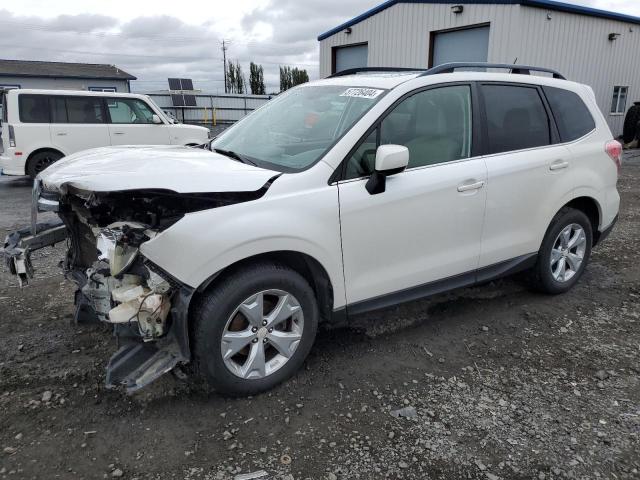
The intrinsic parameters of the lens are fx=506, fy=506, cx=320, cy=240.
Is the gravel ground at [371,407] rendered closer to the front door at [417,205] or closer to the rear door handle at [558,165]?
the front door at [417,205]

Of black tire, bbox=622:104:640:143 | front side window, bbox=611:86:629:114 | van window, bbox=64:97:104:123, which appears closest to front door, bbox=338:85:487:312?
van window, bbox=64:97:104:123

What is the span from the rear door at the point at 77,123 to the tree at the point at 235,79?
136ft

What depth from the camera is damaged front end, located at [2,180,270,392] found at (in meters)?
2.59

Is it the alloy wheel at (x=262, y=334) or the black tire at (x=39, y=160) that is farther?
the black tire at (x=39, y=160)

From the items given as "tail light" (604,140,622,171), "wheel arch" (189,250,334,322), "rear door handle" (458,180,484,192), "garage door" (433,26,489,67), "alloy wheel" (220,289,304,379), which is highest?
"garage door" (433,26,489,67)

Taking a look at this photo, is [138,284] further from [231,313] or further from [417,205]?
[417,205]

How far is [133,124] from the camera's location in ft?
35.2

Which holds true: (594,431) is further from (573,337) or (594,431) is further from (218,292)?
(218,292)

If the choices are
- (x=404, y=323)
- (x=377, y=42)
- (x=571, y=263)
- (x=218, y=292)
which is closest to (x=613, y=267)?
(x=571, y=263)

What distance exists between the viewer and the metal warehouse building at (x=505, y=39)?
13.9 metres

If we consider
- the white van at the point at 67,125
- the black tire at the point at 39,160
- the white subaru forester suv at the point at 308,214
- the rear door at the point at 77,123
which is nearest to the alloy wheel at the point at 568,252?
the white subaru forester suv at the point at 308,214

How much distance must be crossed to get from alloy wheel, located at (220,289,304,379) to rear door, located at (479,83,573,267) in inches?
63.8

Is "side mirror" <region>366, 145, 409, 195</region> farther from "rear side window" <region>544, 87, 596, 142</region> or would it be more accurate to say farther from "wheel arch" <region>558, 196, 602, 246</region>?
"wheel arch" <region>558, 196, 602, 246</region>

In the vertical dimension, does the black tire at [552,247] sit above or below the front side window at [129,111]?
below
